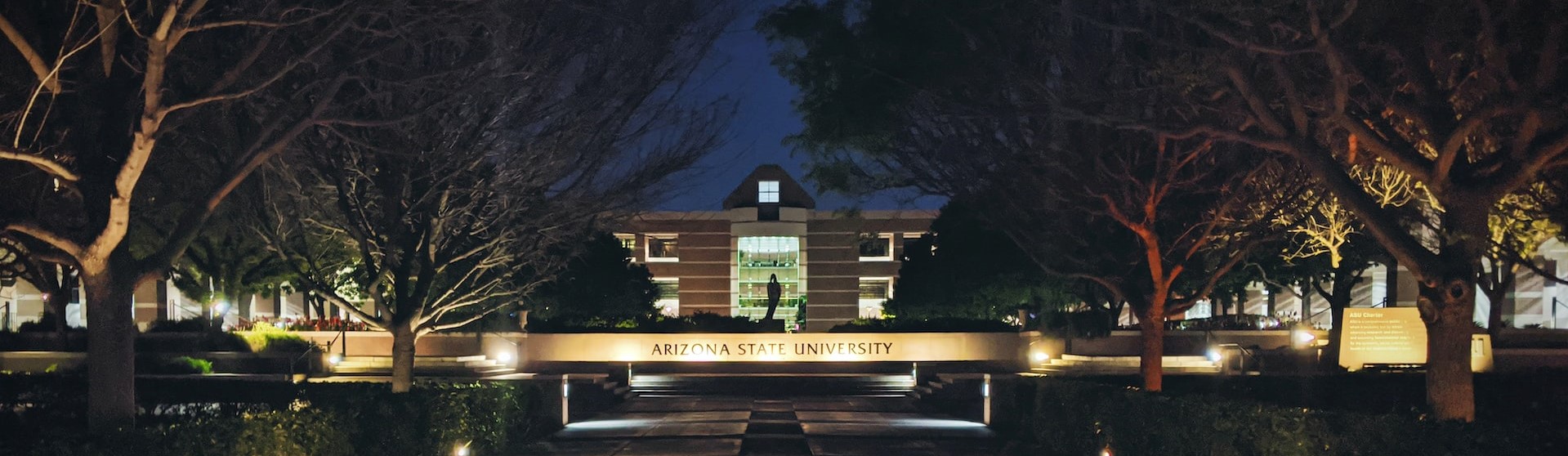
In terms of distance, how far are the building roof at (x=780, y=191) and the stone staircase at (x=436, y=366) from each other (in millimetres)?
43723

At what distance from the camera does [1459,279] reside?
1159 centimetres

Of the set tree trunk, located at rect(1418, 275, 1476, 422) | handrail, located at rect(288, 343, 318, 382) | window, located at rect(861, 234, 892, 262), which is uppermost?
window, located at rect(861, 234, 892, 262)

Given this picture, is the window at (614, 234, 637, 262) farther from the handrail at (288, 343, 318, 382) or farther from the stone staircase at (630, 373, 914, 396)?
the stone staircase at (630, 373, 914, 396)

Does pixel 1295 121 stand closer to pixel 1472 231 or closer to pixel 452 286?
pixel 1472 231

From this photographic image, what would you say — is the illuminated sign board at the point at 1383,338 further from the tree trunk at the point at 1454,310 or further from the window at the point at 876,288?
the window at the point at 876,288

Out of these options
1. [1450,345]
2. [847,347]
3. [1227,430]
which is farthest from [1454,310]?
[847,347]

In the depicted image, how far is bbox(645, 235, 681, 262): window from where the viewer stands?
273ft

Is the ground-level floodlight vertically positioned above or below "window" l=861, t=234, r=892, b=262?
below

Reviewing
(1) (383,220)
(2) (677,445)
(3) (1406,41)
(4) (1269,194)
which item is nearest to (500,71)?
(1) (383,220)

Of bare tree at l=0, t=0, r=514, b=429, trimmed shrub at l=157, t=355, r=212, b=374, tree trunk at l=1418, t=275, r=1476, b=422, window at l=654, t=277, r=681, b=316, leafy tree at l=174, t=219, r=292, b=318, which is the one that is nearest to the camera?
bare tree at l=0, t=0, r=514, b=429

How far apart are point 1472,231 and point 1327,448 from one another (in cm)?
231

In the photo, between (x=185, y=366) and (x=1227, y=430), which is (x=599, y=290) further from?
(x=1227, y=430)

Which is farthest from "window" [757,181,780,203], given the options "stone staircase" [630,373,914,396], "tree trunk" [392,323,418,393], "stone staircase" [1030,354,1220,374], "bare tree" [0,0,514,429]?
"bare tree" [0,0,514,429]

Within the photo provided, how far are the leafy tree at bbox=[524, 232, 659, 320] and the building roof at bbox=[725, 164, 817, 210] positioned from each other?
27.9 m
